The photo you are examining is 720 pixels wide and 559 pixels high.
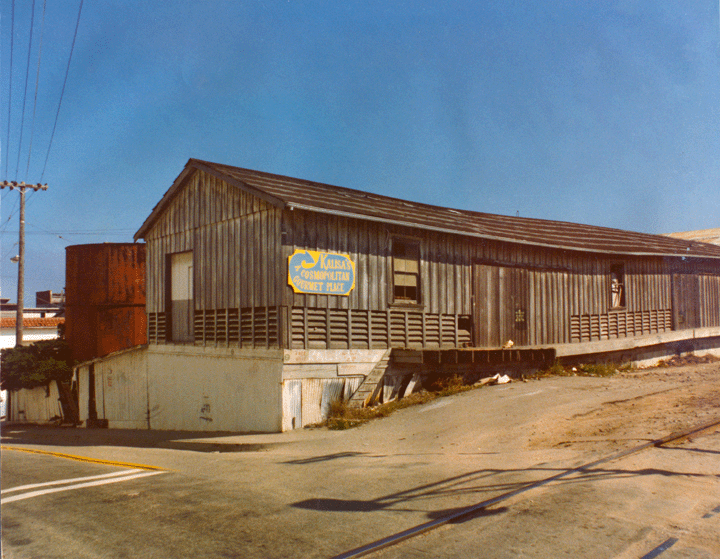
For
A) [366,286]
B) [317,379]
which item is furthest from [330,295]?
[317,379]

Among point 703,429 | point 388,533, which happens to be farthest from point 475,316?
point 388,533

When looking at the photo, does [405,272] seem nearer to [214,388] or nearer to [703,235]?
[214,388]

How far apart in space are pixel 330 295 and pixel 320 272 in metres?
0.60

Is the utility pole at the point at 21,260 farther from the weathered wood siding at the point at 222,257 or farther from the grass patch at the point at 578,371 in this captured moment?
the grass patch at the point at 578,371

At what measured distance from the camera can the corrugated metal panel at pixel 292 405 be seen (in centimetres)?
1248

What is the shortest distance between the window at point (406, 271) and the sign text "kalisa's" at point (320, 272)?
5.18 feet

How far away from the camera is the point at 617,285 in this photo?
69.9ft

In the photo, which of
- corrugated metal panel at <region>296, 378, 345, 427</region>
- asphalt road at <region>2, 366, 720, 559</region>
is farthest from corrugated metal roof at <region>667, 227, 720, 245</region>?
corrugated metal panel at <region>296, 378, 345, 427</region>

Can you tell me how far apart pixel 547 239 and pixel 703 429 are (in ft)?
35.5

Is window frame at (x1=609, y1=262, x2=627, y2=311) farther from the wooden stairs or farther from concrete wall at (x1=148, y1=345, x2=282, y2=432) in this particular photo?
concrete wall at (x1=148, y1=345, x2=282, y2=432)

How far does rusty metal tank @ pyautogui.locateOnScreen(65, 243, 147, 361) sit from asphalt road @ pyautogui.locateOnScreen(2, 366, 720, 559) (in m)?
11.9

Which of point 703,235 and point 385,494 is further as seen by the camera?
point 703,235

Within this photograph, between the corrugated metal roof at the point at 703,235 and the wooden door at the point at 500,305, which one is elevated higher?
the corrugated metal roof at the point at 703,235

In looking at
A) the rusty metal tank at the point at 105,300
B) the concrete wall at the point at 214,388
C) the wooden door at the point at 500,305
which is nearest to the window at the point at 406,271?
the wooden door at the point at 500,305
